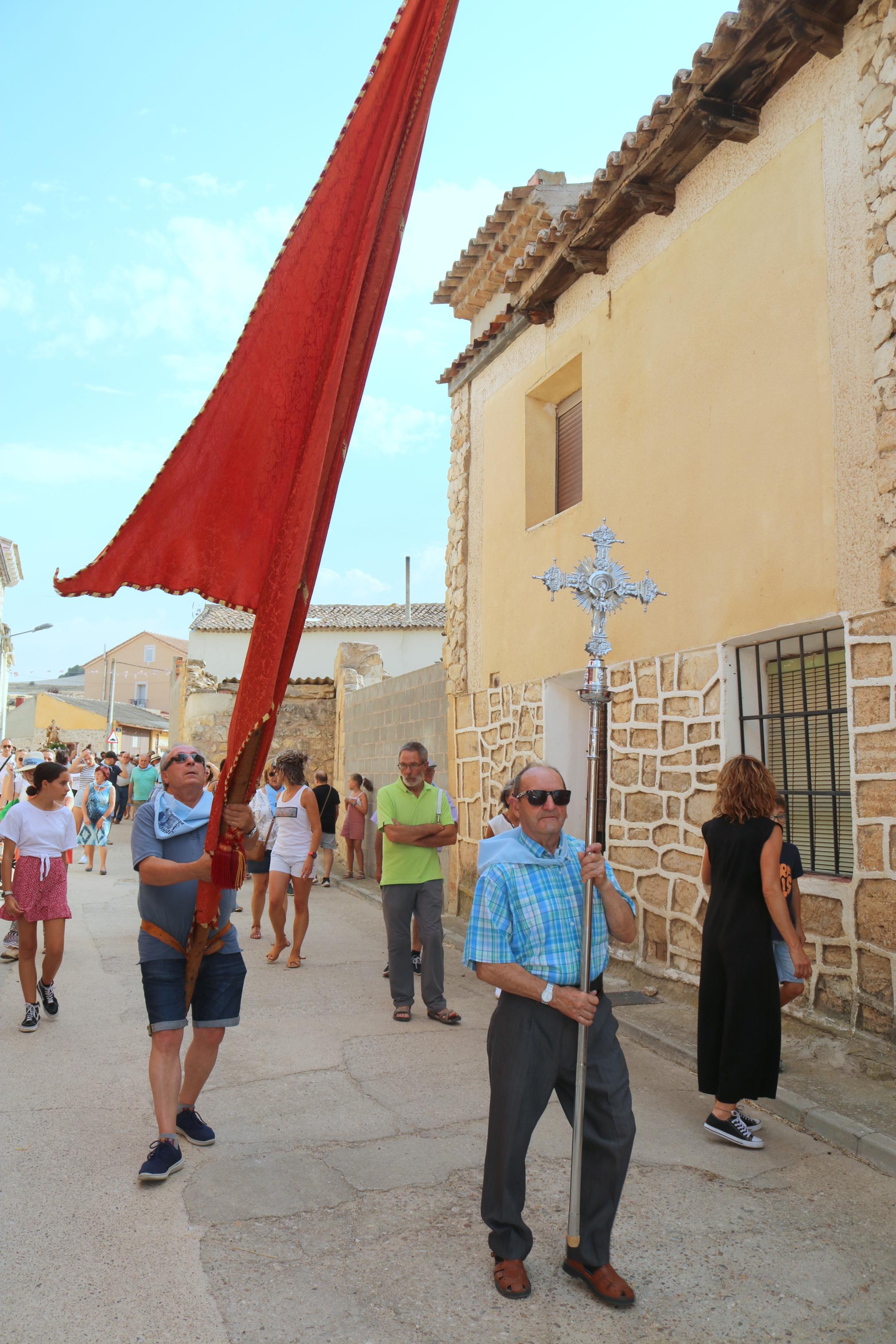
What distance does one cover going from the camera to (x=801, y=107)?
6293 millimetres

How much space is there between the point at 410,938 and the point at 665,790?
2245 millimetres

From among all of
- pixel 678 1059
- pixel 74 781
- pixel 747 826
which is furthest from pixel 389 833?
pixel 74 781

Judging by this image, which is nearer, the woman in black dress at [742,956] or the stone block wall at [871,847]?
the woman in black dress at [742,956]

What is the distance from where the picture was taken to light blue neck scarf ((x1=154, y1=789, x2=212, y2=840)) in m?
4.06

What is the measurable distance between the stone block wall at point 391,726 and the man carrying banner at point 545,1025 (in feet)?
26.9

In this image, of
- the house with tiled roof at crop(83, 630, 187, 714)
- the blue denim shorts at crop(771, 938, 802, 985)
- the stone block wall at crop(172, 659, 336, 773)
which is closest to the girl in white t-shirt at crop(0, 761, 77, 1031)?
the blue denim shorts at crop(771, 938, 802, 985)

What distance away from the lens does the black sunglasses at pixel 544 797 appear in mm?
3154

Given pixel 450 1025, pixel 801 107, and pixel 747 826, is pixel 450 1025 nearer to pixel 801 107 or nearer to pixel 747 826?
pixel 747 826

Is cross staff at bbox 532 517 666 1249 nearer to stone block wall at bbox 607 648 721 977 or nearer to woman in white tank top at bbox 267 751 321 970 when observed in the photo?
stone block wall at bbox 607 648 721 977

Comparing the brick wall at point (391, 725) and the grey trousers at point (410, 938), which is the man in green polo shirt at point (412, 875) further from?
the brick wall at point (391, 725)

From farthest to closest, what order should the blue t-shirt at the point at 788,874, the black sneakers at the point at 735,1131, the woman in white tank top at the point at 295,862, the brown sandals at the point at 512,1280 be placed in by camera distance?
the woman in white tank top at the point at 295,862 < the blue t-shirt at the point at 788,874 < the black sneakers at the point at 735,1131 < the brown sandals at the point at 512,1280

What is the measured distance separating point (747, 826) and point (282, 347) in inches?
114

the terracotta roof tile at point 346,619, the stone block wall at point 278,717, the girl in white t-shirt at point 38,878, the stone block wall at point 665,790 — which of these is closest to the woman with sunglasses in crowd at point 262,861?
the girl in white t-shirt at point 38,878

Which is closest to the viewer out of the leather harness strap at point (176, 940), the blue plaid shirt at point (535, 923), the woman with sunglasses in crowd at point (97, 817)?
the blue plaid shirt at point (535, 923)
